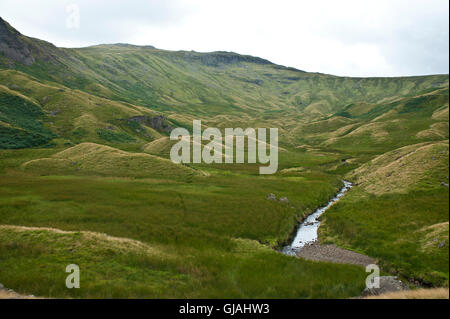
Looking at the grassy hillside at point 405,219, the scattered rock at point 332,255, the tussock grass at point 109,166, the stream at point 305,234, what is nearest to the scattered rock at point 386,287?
the grassy hillside at point 405,219

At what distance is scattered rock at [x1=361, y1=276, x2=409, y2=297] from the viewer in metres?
27.2

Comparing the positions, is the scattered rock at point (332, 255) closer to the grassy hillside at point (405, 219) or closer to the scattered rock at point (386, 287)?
the grassy hillside at point (405, 219)

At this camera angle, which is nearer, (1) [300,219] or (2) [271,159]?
(1) [300,219]

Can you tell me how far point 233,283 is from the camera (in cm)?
2772

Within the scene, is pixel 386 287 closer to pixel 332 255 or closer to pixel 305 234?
pixel 332 255

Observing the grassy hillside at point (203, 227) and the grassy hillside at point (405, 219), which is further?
the grassy hillside at point (405, 219)

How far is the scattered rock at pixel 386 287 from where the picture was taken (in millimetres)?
27188

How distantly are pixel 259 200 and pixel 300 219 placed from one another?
35.8 feet

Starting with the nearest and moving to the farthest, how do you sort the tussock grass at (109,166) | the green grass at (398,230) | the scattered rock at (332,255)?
the green grass at (398,230) → the scattered rock at (332,255) → the tussock grass at (109,166)

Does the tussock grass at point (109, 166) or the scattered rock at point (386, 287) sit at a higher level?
the tussock grass at point (109, 166)

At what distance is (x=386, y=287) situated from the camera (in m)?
28.2

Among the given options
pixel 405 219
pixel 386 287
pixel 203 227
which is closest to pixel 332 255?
pixel 386 287
